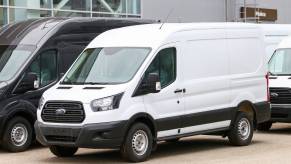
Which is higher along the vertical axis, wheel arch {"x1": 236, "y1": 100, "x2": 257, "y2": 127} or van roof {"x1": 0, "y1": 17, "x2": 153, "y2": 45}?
van roof {"x1": 0, "y1": 17, "x2": 153, "y2": 45}

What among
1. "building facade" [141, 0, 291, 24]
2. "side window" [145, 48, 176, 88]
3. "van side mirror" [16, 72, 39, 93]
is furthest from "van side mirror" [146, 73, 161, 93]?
"building facade" [141, 0, 291, 24]

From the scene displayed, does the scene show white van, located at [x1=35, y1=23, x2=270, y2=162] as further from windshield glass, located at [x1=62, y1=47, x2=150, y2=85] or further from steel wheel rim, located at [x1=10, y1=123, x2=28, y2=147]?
steel wheel rim, located at [x1=10, y1=123, x2=28, y2=147]

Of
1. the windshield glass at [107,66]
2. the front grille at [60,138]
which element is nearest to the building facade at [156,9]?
the windshield glass at [107,66]

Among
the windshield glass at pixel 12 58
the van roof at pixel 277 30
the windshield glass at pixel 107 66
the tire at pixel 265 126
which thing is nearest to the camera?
the windshield glass at pixel 107 66

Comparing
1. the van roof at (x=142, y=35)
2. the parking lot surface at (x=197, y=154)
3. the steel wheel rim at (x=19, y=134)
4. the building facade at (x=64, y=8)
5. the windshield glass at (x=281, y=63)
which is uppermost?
the building facade at (x=64, y=8)

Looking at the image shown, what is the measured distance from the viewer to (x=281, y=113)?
1606 cm

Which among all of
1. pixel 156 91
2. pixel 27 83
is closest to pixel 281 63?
pixel 156 91

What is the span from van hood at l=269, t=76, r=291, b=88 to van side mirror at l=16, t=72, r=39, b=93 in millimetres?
5430

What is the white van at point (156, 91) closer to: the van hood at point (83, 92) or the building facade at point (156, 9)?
the van hood at point (83, 92)

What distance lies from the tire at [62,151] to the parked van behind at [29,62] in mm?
1406

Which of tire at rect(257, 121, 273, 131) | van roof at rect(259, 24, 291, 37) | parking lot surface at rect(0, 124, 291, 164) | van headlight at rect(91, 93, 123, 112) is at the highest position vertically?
van roof at rect(259, 24, 291, 37)

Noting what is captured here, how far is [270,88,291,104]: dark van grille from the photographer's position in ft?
52.6

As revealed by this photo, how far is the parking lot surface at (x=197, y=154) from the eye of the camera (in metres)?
12.1

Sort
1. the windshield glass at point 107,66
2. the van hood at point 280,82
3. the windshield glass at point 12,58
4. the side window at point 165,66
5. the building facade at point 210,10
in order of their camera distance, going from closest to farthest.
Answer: the windshield glass at point 107,66
the side window at point 165,66
the windshield glass at point 12,58
the van hood at point 280,82
the building facade at point 210,10
